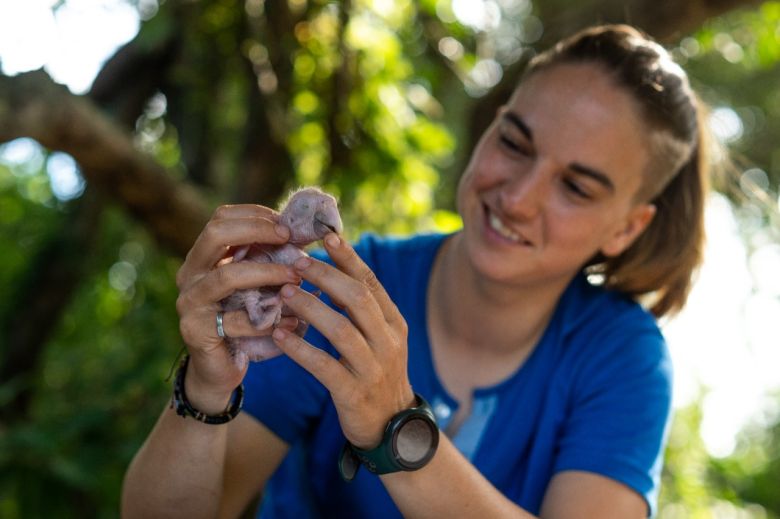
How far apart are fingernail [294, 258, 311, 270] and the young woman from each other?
12.3 inches

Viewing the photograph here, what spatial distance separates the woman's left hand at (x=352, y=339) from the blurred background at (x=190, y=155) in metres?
1.30

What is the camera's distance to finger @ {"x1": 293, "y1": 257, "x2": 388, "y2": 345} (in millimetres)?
1361

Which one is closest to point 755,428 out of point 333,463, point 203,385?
point 333,463

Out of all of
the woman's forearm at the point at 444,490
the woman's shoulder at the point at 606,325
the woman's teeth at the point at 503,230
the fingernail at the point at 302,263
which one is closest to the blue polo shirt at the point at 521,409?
the woman's shoulder at the point at 606,325

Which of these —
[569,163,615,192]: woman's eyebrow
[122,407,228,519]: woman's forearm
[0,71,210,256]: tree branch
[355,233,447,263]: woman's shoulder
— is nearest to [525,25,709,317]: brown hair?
[569,163,615,192]: woman's eyebrow

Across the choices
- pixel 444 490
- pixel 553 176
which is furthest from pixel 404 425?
pixel 553 176

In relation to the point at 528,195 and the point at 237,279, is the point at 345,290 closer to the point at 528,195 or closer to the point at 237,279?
the point at 237,279

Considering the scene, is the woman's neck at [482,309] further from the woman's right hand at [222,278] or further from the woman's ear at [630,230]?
the woman's right hand at [222,278]

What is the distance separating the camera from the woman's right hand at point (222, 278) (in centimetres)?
136

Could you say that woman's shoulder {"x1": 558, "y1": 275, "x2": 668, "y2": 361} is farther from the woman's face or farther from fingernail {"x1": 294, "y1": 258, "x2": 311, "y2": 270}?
fingernail {"x1": 294, "y1": 258, "x2": 311, "y2": 270}

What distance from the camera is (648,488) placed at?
1.89m

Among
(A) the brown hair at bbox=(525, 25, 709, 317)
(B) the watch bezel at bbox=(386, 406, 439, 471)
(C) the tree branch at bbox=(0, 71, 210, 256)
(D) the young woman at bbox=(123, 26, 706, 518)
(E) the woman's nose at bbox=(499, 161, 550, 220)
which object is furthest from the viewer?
(C) the tree branch at bbox=(0, 71, 210, 256)

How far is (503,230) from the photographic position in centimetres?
197

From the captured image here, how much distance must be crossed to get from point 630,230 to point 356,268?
3.41ft
